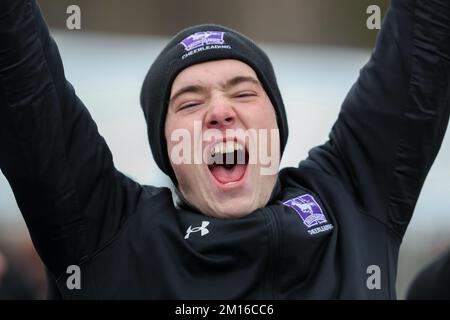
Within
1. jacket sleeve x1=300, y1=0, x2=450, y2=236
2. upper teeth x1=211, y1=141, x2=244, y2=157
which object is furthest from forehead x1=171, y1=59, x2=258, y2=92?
jacket sleeve x1=300, y1=0, x2=450, y2=236

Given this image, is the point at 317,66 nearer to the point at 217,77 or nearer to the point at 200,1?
the point at 200,1

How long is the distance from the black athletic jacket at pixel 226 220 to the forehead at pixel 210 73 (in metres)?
0.22

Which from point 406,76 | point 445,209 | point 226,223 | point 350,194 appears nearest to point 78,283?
point 226,223

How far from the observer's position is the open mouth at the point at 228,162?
153 centimetres

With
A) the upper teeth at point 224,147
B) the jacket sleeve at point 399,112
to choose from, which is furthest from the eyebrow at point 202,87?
the jacket sleeve at point 399,112

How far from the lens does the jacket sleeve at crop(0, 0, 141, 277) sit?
4.38 feet

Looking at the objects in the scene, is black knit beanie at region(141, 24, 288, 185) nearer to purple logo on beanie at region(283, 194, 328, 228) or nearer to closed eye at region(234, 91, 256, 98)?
closed eye at region(234, 91, 256, 98)

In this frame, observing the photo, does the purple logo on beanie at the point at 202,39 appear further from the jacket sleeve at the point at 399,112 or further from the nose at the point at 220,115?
the jacket sleeve at the point at 399,112

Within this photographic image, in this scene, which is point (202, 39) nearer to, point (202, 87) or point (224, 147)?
point (202, 87)

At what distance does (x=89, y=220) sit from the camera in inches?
57.5

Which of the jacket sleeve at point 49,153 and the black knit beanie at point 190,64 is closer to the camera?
the jacket sleeve at point 49,153

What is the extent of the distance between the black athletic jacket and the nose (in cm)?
18

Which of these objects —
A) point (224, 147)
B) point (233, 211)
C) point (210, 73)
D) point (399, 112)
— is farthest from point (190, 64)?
point (399, 112)

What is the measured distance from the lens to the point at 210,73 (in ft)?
5.09
